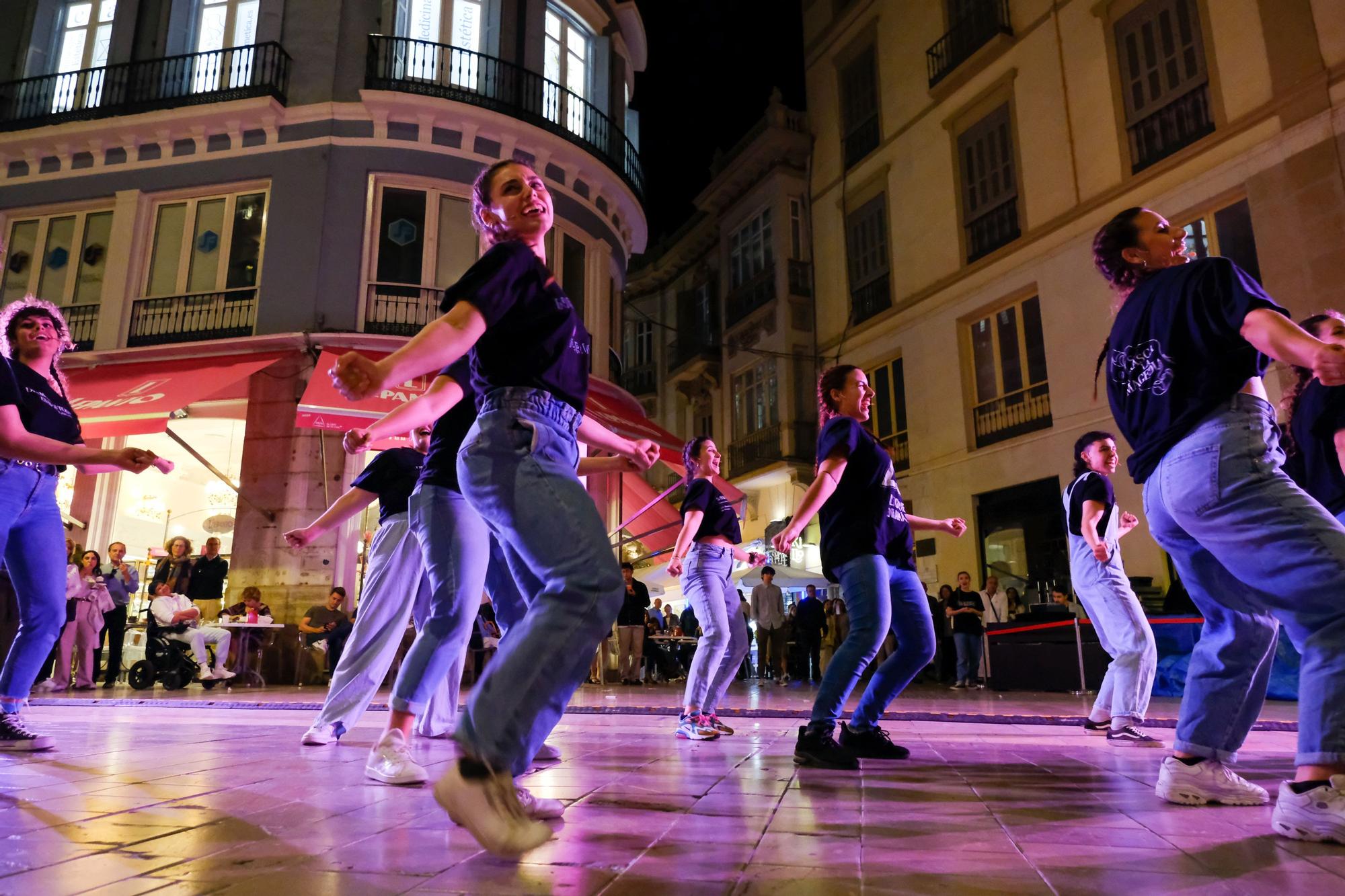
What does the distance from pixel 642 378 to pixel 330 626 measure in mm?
18133

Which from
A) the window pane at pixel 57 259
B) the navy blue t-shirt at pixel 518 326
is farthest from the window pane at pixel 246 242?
the navy blue t-shirt at pixel 518 326

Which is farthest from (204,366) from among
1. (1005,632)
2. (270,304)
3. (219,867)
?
(219,867)

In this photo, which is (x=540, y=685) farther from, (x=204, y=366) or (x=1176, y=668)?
(x=204, y=366)

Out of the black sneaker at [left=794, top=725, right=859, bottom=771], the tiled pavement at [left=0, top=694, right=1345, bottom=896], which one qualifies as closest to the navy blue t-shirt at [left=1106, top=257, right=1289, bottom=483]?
the tiled pavement at [left=0, top=694, right=1345, bottom=896]

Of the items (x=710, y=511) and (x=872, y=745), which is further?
(x=710, y=511)

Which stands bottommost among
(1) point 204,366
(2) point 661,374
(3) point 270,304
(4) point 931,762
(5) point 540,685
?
(4) point 931,762

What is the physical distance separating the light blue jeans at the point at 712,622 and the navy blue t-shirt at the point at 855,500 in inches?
52.1

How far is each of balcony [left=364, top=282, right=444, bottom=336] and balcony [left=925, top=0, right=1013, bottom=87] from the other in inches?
443

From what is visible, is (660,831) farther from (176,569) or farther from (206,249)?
(206,249)

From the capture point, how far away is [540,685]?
2.02 meters

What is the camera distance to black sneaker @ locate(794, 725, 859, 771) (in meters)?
3.74

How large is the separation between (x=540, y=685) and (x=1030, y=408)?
1519 cm

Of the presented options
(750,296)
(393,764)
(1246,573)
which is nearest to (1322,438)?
(1246,573)

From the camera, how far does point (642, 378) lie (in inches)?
1134
